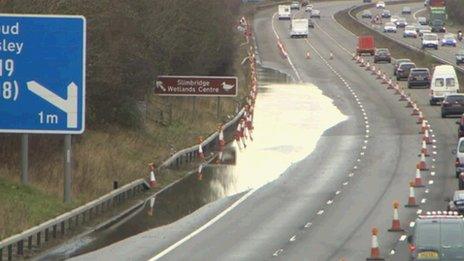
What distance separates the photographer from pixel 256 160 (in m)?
49.9

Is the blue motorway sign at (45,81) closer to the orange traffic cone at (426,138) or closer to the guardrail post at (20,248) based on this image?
the guardrail post at (20,248)

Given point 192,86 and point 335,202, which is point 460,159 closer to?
point 335,202

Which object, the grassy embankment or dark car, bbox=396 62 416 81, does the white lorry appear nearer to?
dark car, bbox=396 62 416 81

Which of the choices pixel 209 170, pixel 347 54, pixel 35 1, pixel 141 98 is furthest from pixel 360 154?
pixel 347 54

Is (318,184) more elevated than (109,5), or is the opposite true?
(109,5)

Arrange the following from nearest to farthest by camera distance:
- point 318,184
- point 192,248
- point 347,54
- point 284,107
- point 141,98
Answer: point 192,248 < point 318,184 < point 141,98 < point 284,107 < point 347,54

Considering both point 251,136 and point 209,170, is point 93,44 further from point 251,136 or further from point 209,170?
point 251,136

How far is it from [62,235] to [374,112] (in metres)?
37.4

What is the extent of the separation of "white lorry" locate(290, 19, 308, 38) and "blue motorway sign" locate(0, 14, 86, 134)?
313 ft

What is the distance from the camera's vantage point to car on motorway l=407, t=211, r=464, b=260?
23406mm

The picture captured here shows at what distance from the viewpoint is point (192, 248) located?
30.1 meters

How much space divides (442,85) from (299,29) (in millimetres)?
57883

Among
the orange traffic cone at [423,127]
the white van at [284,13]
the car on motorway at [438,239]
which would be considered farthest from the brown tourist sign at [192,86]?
the white van at [284,13]

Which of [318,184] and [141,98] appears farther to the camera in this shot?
[141,98]
